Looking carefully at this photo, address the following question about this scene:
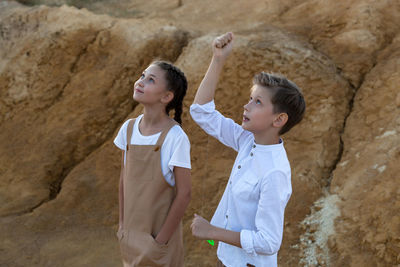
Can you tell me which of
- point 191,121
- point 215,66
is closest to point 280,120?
point 215,66

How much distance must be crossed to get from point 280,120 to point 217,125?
12.6 inches

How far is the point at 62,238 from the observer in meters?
3.88

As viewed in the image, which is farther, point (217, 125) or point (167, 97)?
point (167, 97)

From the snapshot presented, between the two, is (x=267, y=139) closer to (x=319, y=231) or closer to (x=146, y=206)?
(x=146, y=206)

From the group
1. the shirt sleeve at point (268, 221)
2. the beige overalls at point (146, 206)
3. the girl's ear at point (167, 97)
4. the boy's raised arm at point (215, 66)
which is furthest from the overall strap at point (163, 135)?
the shirt sleeve at point (268, 221)

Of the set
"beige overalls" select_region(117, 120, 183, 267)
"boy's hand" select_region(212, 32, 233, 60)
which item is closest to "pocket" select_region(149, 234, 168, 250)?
"beige overalls" select_region(117, 120, 183, 267)

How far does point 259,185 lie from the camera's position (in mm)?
1488

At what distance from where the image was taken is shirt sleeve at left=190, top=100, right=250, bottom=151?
5.84 ft

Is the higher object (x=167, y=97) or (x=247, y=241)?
(x=167, y=97)

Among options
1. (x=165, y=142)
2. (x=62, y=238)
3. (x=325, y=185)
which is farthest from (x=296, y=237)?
(x=62, y=238)

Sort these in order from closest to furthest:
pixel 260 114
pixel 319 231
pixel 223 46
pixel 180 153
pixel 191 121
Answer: pixel 260 114
pixel 223 46
pixel 180 153
pixel 319 231
pixel 191 121

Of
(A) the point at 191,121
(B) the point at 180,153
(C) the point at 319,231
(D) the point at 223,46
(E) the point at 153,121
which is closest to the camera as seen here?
(D) the point at 223,46

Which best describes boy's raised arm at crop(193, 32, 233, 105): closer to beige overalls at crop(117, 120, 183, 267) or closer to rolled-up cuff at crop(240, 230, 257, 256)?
beige overalls at crop(117, 120, 183, 267)

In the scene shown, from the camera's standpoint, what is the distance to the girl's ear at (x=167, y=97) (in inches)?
78.4
